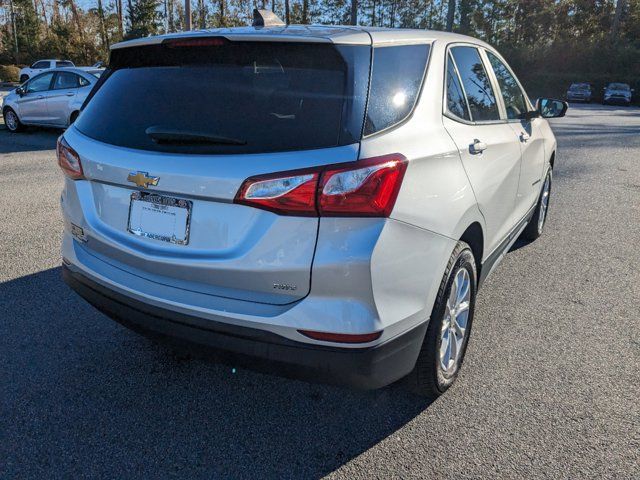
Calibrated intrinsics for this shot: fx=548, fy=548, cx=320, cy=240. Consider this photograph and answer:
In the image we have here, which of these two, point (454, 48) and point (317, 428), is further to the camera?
point (454, 48)

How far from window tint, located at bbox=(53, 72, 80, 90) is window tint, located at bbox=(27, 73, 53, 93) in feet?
0.73

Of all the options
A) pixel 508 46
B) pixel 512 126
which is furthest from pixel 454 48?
pixel 508 46

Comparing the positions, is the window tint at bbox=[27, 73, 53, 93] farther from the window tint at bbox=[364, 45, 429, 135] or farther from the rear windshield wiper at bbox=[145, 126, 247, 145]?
the window tint at bbox=[364, 45, 429, 135]

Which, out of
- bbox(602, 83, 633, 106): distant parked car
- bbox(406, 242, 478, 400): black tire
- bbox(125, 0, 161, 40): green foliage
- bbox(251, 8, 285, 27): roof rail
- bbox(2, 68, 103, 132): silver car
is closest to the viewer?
bbox(406, 242, 478, 400): black tire

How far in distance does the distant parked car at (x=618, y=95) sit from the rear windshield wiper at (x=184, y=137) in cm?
4029

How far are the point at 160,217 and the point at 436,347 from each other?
4.33 ft

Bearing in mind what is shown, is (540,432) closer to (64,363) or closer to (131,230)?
(131,230)

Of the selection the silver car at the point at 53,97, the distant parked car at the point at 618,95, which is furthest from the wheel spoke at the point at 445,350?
the distant parked car at the point at 618,95

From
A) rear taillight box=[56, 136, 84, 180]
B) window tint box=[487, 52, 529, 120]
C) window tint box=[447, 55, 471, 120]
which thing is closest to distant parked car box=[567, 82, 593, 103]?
window tint box=[487, 52, 529, 120]

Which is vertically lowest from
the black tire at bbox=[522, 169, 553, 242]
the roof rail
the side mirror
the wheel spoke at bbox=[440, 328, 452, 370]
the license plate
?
the black tire at bbox=[522, 169, 553, 242]

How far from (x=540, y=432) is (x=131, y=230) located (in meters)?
2.00

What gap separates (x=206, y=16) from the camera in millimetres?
61469

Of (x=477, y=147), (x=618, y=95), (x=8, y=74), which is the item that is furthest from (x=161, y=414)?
→ (x=8, y=74)

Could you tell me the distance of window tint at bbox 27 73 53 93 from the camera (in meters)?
12.4
